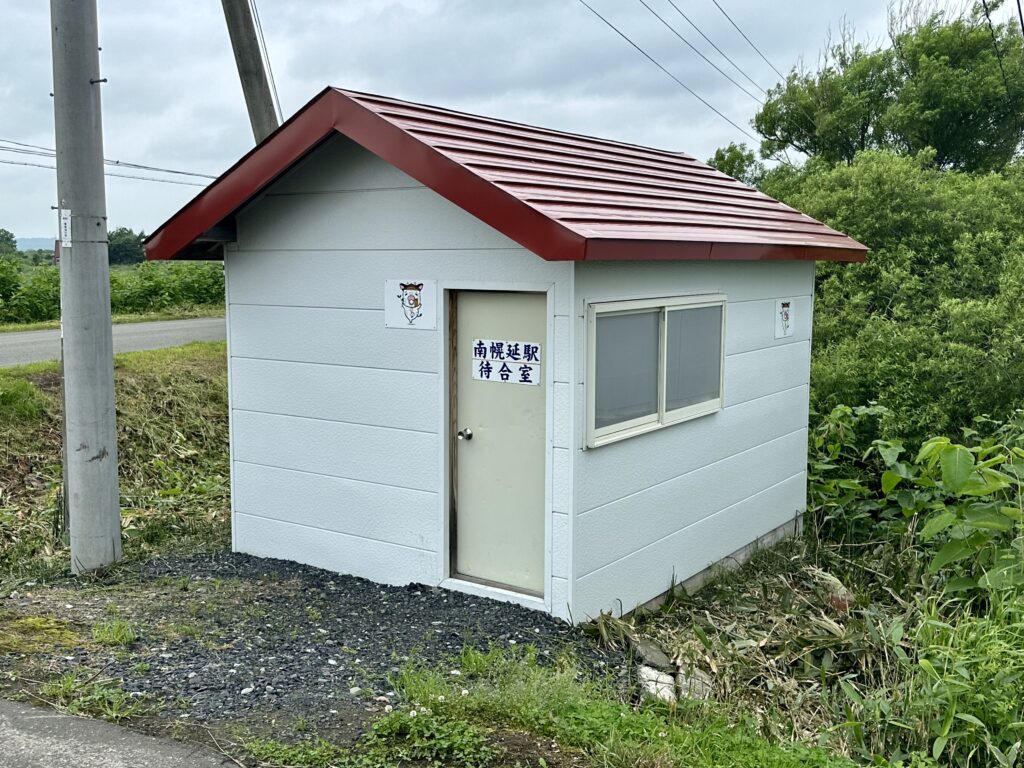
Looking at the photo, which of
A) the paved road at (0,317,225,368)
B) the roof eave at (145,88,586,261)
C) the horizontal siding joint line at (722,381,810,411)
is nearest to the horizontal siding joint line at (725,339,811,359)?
the horizontal siding joint line at (722,381,810,411)

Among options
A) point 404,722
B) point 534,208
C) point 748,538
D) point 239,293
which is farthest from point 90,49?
point 748,538

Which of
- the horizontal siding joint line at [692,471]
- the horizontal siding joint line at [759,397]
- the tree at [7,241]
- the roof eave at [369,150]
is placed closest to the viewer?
the roof eave at [369,150]

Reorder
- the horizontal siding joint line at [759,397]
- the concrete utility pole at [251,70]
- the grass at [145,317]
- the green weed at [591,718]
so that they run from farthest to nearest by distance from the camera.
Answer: the grass at [145,317], the concrete utility pole at [251,70], the horizontal siding joint line at [759,397], the green weed at [591,718]

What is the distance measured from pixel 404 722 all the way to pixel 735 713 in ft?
5.57

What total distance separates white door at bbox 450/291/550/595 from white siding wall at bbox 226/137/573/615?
15 cm

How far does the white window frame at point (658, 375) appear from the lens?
19.2 feet

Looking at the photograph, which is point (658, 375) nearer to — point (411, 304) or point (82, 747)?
point (411, 304)

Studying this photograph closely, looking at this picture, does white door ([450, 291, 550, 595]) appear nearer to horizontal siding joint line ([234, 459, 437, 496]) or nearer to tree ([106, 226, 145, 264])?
horizontal siding joint line ([234, 459, 437, 496])

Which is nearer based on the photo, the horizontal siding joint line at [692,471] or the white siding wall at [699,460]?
the white siding wall at [699,460]

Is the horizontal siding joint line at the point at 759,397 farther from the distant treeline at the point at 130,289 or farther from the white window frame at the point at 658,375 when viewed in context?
the distant treeline at the point at 130,289

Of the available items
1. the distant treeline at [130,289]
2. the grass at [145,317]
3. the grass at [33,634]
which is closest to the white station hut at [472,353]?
the grass at [33,634]

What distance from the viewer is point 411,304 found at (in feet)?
20.9

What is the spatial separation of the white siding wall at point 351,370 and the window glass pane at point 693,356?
1328 mm

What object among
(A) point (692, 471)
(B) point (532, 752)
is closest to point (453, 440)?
(A) point (692, 471)
